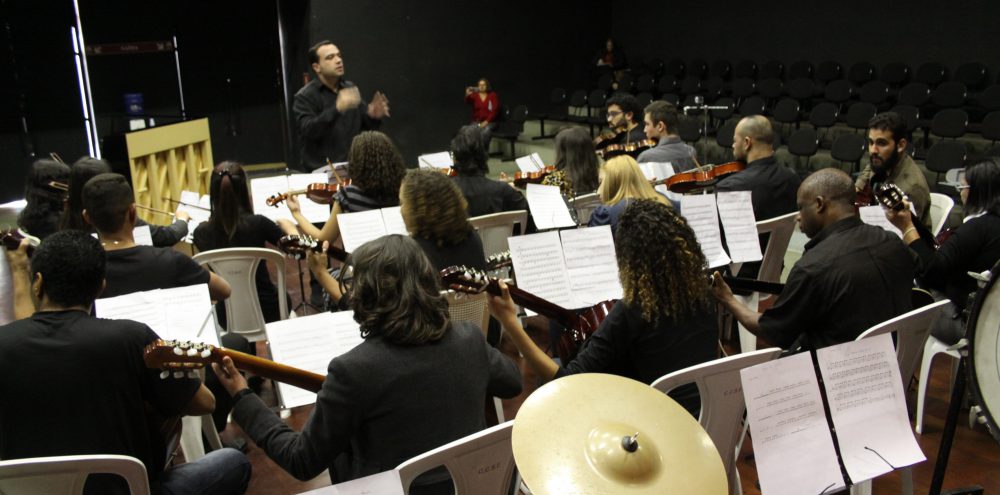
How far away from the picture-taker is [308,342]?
2.42 meters

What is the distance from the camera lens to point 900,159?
4156 mm

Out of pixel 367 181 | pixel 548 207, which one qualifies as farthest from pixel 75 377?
pixel 548 207

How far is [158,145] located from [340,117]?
7.17 ft

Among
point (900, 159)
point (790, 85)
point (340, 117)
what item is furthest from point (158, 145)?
point (790, 85)

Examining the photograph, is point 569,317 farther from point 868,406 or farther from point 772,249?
point 772,249

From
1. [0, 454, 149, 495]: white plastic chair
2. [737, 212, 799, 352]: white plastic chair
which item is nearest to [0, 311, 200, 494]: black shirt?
[0, 454, 149, 495]: white plastic chair

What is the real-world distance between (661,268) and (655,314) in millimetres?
143

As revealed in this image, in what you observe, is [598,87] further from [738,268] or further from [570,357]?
Answer: [570,357]

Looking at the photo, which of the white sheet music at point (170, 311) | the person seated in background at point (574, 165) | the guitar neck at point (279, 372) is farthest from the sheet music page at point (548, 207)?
the guitar neck at point (279, 372)

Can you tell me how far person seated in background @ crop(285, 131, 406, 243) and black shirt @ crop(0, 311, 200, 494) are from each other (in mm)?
2036

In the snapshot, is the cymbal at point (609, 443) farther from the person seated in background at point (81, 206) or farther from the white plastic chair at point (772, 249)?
the person seated in background at point (81, 206)

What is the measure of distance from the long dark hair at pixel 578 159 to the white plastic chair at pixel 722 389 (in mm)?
2656

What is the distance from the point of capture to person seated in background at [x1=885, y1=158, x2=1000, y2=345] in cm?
327

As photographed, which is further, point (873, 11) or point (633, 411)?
Result: point (873, 11)
